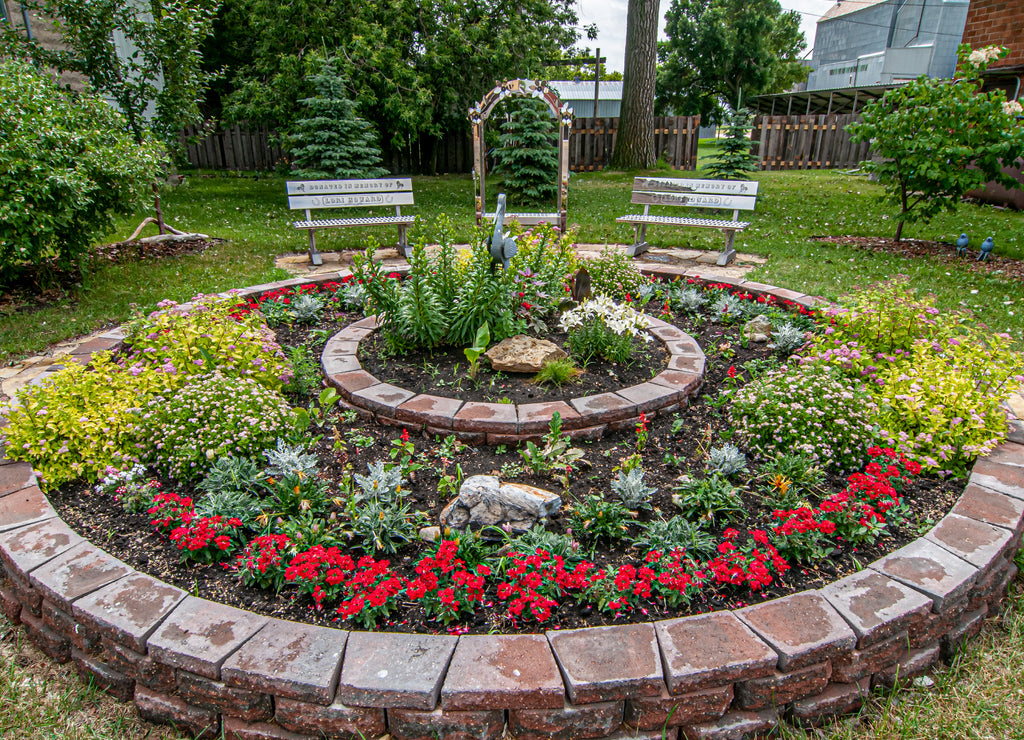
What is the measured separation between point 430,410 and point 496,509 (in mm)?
852

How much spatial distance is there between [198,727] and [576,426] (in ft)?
6.35

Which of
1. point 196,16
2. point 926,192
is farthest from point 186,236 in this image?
point 926,192

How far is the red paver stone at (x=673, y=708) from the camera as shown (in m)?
1.75

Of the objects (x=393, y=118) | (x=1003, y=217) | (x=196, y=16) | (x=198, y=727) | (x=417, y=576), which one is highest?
(x=196, y=16)

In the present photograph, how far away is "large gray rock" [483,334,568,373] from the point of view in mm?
3508

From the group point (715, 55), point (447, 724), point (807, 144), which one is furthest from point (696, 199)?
point (715, 55)

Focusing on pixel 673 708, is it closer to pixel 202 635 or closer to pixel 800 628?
pixel 800 628

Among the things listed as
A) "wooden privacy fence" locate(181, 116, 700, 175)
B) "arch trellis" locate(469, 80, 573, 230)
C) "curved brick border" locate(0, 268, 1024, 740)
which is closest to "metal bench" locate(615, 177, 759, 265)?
"arch trellis" locate(469, 80, 573, 230)

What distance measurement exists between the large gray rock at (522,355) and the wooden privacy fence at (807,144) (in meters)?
15.8

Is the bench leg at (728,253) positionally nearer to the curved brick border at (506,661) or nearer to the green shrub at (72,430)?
the curved brick border at (506,661)

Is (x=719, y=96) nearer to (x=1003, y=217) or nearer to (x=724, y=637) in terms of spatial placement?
(x=1003, y=217)

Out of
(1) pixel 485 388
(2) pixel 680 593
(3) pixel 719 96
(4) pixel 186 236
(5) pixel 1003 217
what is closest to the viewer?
(2) pixel 680 593

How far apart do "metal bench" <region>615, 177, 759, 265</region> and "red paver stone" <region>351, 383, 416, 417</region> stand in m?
4.20

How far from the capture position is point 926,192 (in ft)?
22.7
